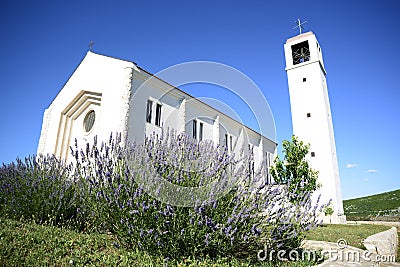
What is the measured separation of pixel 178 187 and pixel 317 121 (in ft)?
56.9

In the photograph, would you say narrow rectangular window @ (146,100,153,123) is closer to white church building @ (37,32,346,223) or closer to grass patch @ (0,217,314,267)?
white church building @ (37,32,346,223)

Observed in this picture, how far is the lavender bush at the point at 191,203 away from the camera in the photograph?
3064 mm

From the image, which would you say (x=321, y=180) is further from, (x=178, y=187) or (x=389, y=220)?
(x=178, y=187)

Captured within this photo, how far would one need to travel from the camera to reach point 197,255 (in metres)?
3.29

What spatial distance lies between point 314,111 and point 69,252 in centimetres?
1849

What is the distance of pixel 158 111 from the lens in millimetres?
12195

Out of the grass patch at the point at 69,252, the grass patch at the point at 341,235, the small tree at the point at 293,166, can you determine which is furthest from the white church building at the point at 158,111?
the grass patch at the point at 69,252

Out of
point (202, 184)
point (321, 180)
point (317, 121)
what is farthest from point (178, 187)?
point (317, 121)

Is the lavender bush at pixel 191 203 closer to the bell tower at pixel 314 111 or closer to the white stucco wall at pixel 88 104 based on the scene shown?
the white stucco wall at pixel 88 104

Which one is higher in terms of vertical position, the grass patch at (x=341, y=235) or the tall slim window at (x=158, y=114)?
the tall slim window at (x=158, y=114)

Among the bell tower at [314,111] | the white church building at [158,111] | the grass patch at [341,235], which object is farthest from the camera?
the bell tower at [314,111]

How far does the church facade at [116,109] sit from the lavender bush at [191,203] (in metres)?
5.80

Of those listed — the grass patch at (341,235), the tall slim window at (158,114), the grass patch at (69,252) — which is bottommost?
the grass patch at (341,235)

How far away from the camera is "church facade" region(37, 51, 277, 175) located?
10961 millimetres
